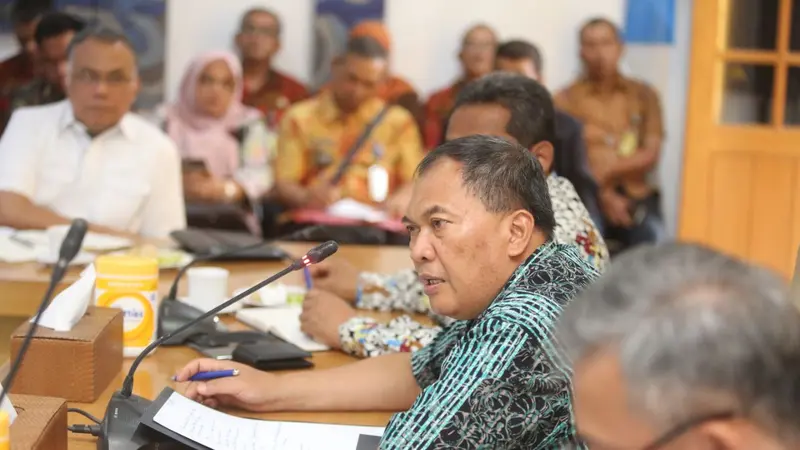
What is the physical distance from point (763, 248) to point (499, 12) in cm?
204

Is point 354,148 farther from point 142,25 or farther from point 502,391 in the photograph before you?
point 502,391

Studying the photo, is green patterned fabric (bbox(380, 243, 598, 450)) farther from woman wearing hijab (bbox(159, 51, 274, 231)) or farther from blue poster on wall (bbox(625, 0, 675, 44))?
blue poster on wall (bbox(625, 0, 675, 44))

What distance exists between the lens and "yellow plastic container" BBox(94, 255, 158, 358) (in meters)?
1.89

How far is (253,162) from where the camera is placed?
17.8 ft

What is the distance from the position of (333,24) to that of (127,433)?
4839mm

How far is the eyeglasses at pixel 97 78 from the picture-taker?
3.41 meters

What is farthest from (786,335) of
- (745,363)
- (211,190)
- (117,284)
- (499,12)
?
(499,12)

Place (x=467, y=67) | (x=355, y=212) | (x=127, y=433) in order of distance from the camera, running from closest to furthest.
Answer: (x=127, y=433)
(x=355, y=212)
(x=467, y=67)

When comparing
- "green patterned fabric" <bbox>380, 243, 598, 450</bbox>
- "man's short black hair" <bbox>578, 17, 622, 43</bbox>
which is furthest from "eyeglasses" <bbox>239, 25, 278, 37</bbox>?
"green patterned fabric" <bbox>380, 243, 598, 450</bbox>

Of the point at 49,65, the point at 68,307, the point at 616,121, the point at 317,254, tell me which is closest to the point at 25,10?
the point at 49,65

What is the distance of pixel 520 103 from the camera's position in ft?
7.27

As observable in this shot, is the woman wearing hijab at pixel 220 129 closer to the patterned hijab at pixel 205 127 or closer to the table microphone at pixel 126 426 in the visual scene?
the patterned hijab at pixel 205 127

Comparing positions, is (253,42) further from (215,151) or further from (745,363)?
(745,363)

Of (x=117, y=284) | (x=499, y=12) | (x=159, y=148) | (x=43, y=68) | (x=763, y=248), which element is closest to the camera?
(x=117, y=284)
